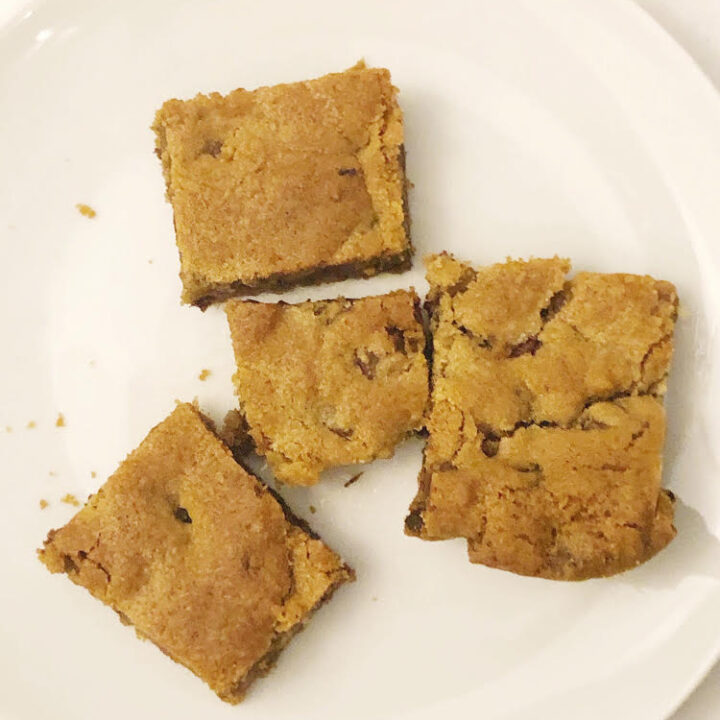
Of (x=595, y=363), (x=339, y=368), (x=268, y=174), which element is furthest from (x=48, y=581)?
(x=595, y=363)

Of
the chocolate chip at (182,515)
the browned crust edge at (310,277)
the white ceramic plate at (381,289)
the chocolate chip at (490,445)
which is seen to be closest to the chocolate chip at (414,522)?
the white ceramic plate at (381,289)

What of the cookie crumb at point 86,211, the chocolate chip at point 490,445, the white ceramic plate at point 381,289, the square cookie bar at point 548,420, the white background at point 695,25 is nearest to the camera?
the square cookie bar at point 548,420

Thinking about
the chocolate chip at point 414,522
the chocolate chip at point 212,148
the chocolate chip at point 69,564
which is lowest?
the chocolate chip at point 414,522

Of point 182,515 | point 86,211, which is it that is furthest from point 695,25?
point 182,515

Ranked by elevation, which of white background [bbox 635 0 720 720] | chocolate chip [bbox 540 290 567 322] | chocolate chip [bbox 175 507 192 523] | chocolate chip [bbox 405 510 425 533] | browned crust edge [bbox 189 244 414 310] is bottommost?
chocolate chip [bbox 405 510 425 533]

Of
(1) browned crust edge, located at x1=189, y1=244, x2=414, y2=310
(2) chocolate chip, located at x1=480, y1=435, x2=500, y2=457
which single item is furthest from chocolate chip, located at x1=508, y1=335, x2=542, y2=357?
(1) browned crust edge, located at x1=189, y1=244, x2=414, y2=310

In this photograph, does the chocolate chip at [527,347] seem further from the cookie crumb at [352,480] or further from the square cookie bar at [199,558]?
the square cookie bar at [199,558]

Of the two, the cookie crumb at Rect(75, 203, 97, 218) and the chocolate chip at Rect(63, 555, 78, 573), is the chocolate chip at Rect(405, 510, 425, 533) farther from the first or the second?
the cookie crumb at Rect(75, 203, 97, 218)
